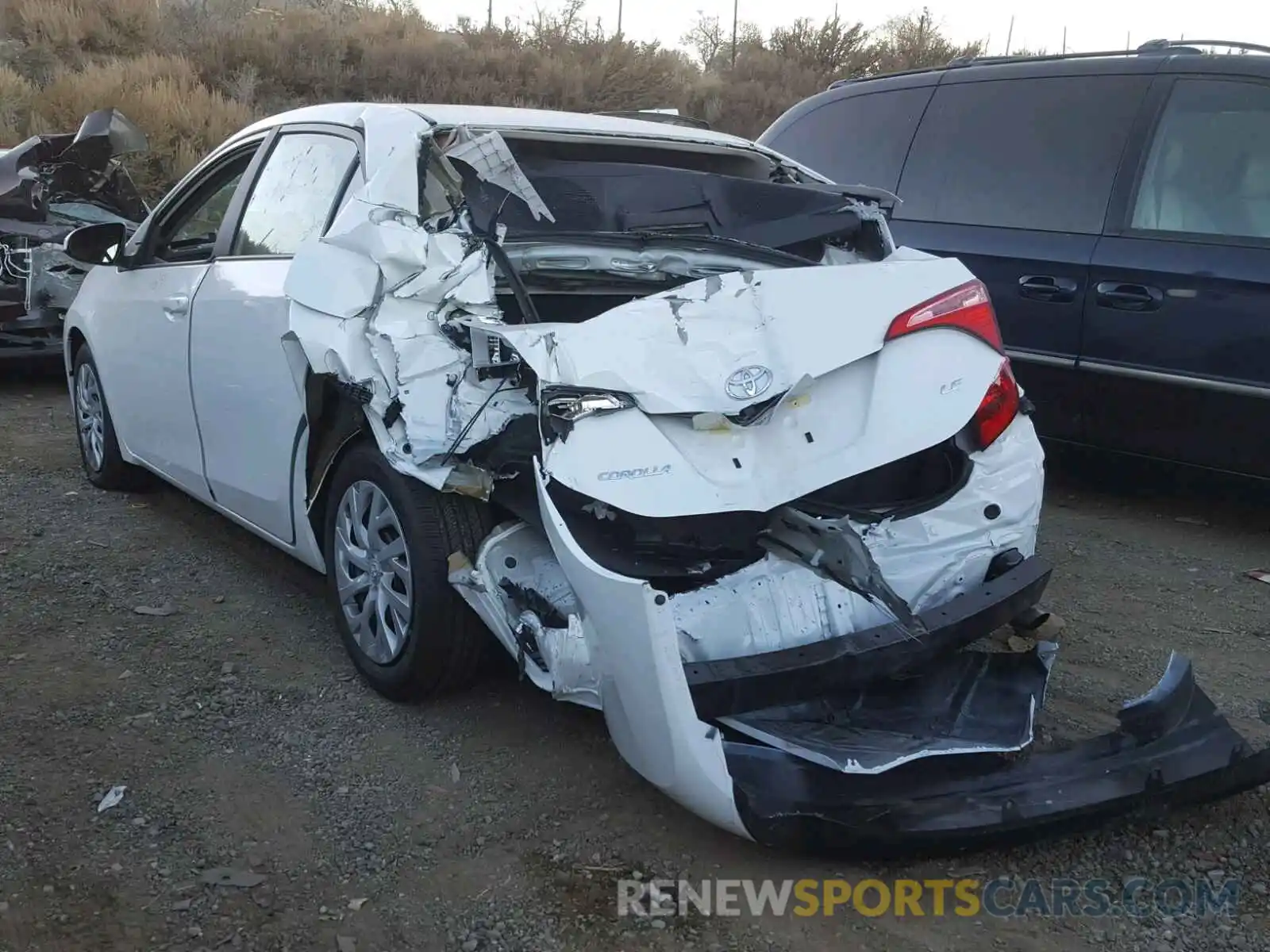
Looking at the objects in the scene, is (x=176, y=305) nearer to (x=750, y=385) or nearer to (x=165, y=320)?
(x=165, y=320)

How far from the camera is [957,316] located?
3.10 metres

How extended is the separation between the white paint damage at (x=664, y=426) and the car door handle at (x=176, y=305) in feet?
4.10

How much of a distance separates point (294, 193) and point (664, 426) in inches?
75.4

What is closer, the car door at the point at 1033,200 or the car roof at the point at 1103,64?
the car roof at the point at 1103,64

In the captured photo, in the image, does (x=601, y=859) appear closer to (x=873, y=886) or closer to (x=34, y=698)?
(x=873, y=886)

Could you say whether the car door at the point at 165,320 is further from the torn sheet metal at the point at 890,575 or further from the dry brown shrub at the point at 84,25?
the dry brown shrub at the point at 84,25

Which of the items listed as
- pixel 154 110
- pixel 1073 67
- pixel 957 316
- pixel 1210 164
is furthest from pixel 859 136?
pixel 154 110

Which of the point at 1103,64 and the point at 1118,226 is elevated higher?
the point at 1103,64

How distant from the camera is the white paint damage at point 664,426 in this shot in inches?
105

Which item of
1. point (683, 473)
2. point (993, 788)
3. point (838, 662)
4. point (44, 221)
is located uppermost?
point (683, 473)

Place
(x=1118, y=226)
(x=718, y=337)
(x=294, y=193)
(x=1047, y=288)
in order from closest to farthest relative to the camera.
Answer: (x=718, y=337)
(x=294, y=193)
(x=1118, y=226)
(x=1047, y=288)

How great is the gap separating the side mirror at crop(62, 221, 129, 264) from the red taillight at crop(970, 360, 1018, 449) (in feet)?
11.6

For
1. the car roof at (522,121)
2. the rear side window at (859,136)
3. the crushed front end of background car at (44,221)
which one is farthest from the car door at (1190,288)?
the crushed front end of background car at (44,221)

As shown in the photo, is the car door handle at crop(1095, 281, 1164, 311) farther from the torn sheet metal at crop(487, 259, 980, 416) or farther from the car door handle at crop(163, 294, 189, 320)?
the car door handle at crop(163, 294, 189, 320)
